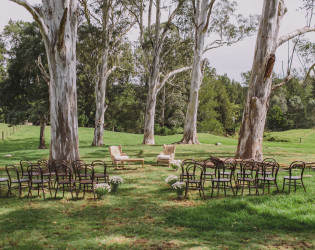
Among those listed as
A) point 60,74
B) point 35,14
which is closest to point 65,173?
point 60,74

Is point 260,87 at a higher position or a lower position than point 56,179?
higher

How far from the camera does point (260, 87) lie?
13562 mm

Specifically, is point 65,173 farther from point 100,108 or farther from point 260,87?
point 100,108

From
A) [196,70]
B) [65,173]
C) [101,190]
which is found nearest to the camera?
[101,190]

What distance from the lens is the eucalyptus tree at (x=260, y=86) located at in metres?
13.5

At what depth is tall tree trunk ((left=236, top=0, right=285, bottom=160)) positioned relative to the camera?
13469 millimetres

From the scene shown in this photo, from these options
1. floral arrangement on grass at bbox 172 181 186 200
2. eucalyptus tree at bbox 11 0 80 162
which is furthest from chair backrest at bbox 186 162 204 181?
eucalyptus tree at bbox 11 0 80 162

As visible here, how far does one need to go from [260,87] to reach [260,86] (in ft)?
0.14

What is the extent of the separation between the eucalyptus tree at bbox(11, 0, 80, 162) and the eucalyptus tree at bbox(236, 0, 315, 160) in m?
7.39

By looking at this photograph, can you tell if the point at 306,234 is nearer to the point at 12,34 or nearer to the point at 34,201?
the point at 34,201

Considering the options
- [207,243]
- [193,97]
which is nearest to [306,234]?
[207,243]

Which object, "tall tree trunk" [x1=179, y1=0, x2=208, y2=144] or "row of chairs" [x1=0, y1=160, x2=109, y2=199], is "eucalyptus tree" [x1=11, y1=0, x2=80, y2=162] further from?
"tall tree trunk" [x1=179, y1=0, x2=208, y2=144]

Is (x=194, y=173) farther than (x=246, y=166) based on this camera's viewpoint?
No

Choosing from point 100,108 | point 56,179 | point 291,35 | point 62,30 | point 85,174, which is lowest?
point 56,179
